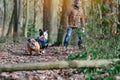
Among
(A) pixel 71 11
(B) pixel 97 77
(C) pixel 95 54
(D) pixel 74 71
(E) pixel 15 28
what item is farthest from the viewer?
(E) pixel 15 28

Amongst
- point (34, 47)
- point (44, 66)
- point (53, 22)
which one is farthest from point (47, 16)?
point (44, 66)

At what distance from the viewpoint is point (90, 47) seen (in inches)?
387

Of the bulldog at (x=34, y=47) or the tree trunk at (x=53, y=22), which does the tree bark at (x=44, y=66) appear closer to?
the bulldog at (x=34, y=47)

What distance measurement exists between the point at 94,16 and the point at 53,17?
7.84 m

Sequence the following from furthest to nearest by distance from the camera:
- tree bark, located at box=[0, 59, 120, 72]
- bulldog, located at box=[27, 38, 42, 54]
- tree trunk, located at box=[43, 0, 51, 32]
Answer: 1. tree trunk, located at box=[43, 0, 51, 32]
2. bulldog, located at box=[27, 38, 42, 54]
3. tree bark, located at box=[0, 59, 120, 72]

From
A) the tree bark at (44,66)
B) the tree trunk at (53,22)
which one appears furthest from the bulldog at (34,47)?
A: the tree bark at (44,66)

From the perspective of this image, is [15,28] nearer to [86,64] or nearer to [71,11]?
[71,11]

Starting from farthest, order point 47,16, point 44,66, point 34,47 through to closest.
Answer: point 47,16 < point 34,47 < point 44,66

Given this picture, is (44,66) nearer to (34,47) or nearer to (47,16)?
(34,47)

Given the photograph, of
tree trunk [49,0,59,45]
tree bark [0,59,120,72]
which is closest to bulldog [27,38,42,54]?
tree trunk [49,0,59,45]

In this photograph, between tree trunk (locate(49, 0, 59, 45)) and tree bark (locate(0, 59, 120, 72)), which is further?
tree trunk (locate(49, 0, 59, 45))

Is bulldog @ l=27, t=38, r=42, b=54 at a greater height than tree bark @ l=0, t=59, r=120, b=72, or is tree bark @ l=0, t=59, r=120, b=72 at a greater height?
tree bark @ l=0, t=59, r=120, b=72

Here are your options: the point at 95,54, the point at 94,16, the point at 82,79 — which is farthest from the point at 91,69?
the point at 94,16

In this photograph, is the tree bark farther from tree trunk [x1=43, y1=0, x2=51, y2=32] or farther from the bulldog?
tree trunk [x1=43, y1=0, x2=51, y2=32]
